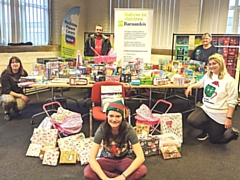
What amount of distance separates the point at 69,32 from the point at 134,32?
5.74 ft

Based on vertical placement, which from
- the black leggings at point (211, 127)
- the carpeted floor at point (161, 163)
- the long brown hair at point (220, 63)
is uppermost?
the long brown hair at point (220, 63)

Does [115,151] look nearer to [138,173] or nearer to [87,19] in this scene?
[138,173]

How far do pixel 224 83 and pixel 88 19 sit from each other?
4.77 meters

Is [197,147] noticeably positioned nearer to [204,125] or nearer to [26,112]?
[204,125]

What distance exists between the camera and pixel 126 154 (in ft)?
7.01

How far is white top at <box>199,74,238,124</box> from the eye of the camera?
2.69m

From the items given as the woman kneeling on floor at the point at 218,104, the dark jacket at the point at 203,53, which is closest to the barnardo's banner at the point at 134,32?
the dark jacket at the point at 203,53

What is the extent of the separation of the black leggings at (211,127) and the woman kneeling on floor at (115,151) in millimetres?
1190

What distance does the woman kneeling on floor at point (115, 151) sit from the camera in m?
1.90

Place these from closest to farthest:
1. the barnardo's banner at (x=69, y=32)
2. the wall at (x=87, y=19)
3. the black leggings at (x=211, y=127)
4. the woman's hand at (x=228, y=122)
→ the woman's hand at (x=228, y=122)
the black leggings at (x=211, y=127)
the wall at (x=87, y=19)
the barnardo's banner at (x=69, y=32)

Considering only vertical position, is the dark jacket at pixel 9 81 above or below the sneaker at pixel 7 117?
above

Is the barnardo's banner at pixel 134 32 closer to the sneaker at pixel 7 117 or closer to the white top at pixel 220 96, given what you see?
the white top at pixel 220 96

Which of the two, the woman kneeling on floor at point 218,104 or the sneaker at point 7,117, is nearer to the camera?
the woman kneeling on floor at point 218,104

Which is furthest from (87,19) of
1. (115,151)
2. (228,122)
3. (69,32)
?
(115,151)
